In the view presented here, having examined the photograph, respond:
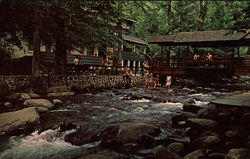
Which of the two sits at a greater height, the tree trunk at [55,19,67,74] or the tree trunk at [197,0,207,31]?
the tree trunk at [197,0,207,31]

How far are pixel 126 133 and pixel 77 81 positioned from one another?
1290 centimetres

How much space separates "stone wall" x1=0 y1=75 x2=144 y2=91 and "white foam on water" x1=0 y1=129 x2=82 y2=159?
8725mm

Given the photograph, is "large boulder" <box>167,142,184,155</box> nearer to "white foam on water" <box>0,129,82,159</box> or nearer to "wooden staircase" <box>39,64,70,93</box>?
"white foam on water" <box>0,129,82,159</box>

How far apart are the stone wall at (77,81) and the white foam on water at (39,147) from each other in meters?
8.73

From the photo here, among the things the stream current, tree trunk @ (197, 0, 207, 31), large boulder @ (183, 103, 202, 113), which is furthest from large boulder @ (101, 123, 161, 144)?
tree trunk @ (197, 0, 207, 31)

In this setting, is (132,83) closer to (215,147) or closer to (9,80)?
(9,80)

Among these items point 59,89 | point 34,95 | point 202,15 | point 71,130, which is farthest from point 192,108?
point 202,15

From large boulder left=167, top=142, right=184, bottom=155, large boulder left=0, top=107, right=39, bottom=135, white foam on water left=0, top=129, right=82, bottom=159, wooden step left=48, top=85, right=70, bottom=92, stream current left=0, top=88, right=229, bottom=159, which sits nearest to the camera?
large boulder left=167, top=142, right=184, bottom=155

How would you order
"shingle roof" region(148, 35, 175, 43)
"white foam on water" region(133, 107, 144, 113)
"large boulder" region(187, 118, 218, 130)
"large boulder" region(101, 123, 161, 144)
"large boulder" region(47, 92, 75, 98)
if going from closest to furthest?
"large boulder" region(101, 123, 161, 144), "large boulder" region(187, 118, 218, 130), "white foam on water" region(133, 107, 144, 113), "large boulder" region(47, 92, 75, 98), "shingle roof" region(148, 35, 175, 43)

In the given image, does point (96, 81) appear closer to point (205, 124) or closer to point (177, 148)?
point (205, 124)

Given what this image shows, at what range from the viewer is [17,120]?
778 cm

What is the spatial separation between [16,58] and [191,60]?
16552 millimetres

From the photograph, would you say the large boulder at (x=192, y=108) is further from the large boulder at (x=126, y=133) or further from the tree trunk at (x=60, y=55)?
the tree trunk at (x=60, y=55)

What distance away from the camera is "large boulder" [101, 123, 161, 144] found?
20.6ft
